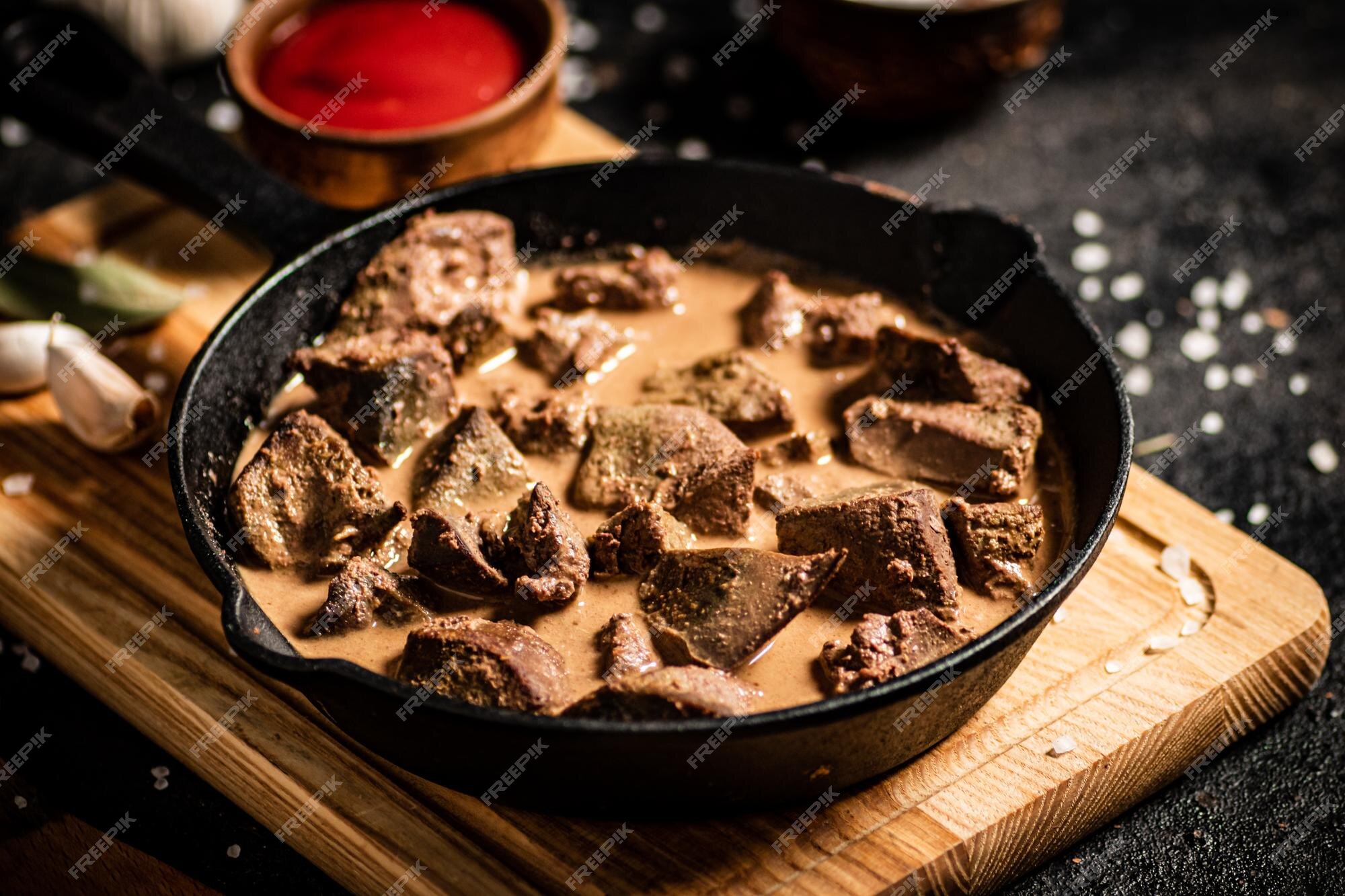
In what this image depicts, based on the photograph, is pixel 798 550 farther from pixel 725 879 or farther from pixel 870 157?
pixel 870 157

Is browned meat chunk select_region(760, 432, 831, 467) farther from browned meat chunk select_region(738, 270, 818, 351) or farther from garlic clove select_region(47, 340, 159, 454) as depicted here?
garlic clove select_region(47, 340, 159, 454)

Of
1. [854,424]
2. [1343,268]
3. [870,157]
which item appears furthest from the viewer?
[870,157]

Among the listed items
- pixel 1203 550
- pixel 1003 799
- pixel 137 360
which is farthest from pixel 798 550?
pixel 137 360

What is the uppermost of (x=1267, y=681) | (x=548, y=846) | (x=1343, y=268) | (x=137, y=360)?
(x=1343, y=268)

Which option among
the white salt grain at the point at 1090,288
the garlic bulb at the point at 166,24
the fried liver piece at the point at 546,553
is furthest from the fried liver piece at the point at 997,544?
the garlic bulb at the point at 166,24

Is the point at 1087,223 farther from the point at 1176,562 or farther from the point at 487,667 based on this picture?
the point at 487,667

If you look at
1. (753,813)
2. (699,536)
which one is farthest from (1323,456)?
(753,813)
